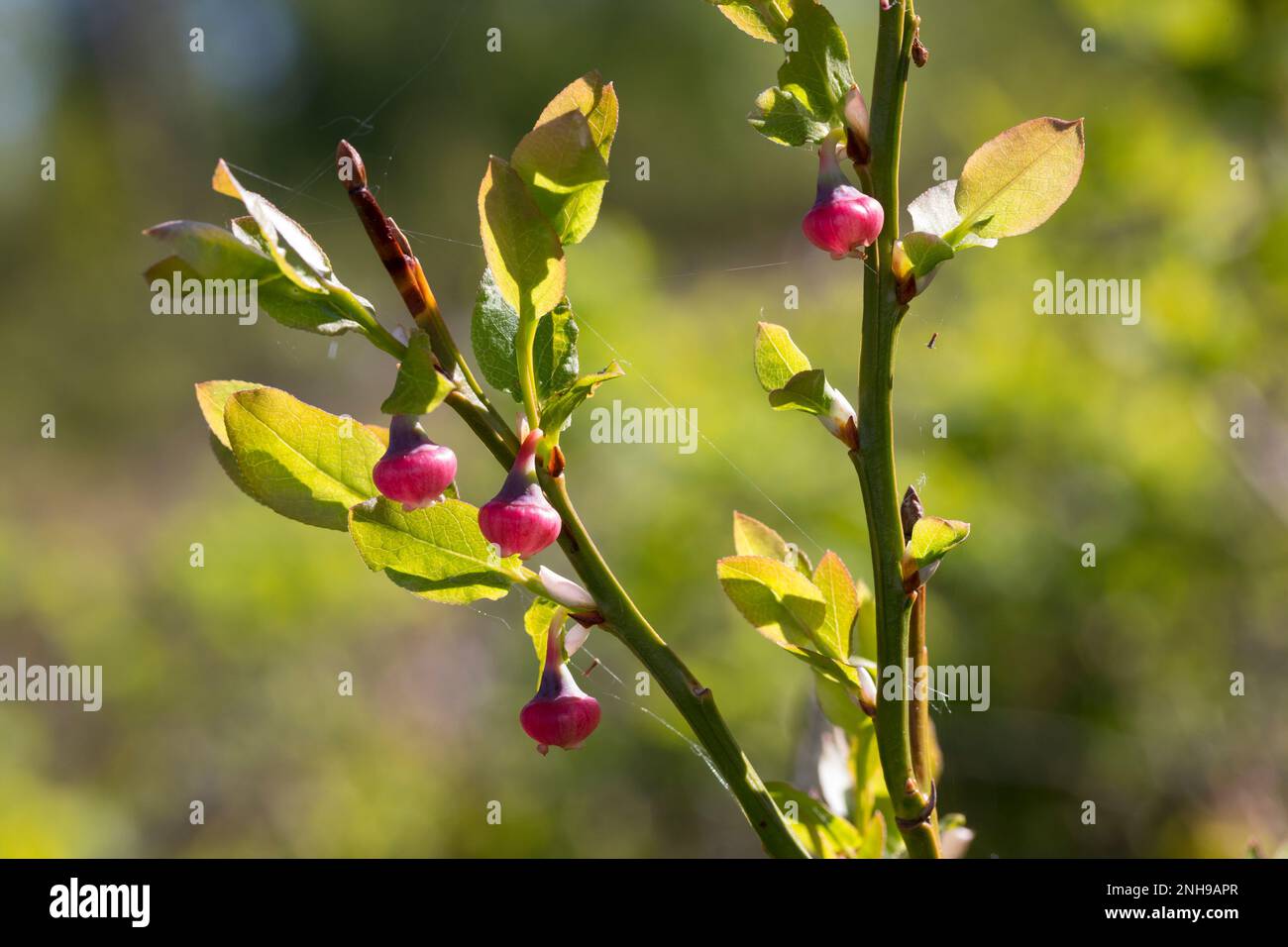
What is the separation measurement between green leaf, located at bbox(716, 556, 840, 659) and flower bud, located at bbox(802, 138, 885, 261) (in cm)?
10

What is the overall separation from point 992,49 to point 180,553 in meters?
3.30

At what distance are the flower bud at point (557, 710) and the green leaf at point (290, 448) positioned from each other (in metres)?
0.08

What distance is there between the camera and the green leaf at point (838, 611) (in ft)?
1.13

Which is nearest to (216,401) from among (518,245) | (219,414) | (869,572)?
(219,414)

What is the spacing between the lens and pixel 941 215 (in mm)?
344

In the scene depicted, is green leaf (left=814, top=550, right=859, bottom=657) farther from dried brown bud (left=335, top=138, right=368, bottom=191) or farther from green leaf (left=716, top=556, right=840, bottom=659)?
dried brown bud (left=335, top=138, right=368, bottom=191)

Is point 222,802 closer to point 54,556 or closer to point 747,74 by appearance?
point 54,556

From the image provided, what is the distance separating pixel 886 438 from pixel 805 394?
3 cm

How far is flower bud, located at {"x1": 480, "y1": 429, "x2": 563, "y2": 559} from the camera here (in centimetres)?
28

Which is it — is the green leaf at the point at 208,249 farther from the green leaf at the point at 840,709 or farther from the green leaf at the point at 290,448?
the green leaf at the point at 840,709

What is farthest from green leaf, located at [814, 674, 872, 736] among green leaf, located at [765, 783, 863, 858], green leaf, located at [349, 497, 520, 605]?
green leaf, located at [349, 497, 520, 605]

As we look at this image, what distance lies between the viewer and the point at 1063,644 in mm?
2002

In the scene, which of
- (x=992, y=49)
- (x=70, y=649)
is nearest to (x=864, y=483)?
(x=70, y=649)

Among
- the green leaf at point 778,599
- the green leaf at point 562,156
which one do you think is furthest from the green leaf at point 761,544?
the green leaf at point 562,156
